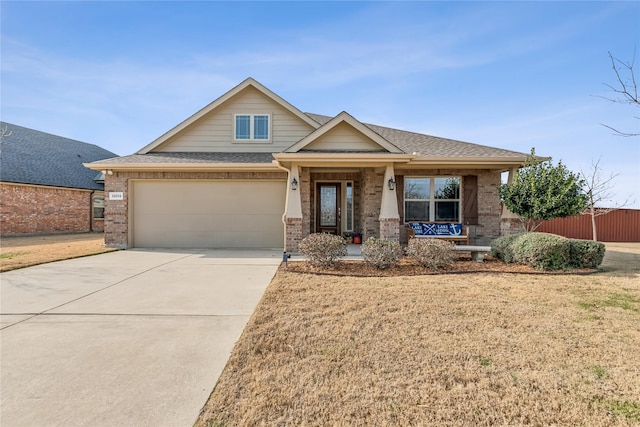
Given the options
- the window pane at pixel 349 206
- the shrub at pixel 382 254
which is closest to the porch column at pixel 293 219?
the shrub at pixel 382 254

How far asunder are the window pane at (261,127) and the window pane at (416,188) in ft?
19.7

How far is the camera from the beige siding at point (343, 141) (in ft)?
32.0

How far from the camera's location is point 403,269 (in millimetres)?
7340

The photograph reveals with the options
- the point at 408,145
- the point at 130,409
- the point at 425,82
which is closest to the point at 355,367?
the point at 130,409

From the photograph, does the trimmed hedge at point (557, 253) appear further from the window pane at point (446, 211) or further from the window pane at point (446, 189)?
the window pane at point (446, 189)

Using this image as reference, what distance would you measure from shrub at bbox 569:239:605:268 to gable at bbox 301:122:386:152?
597 centimetres

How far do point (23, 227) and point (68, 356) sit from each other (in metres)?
17.8

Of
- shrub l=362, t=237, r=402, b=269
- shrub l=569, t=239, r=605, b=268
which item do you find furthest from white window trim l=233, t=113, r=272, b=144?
shrub l=569, t=239, r=605, b=268

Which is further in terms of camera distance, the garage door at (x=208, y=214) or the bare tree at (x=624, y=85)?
the garage door at (x=208, y=214)

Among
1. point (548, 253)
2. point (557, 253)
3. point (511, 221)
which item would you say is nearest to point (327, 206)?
point (511, 221)

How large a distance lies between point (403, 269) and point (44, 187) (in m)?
19.7

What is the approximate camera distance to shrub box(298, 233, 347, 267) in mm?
7305

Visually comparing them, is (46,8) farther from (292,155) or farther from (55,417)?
(55,417)

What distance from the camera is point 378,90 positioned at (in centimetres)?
1299
